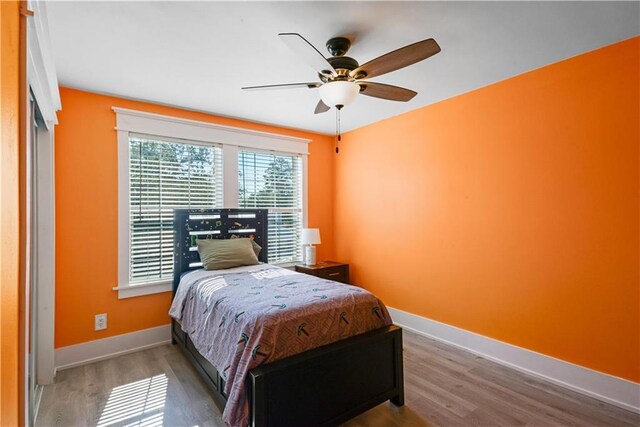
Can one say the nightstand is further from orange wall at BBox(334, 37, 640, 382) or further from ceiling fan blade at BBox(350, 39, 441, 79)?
ceiling fan blade at BBox(350, 39, 441, 79)

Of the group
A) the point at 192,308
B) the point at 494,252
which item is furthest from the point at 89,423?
the point at 494,252

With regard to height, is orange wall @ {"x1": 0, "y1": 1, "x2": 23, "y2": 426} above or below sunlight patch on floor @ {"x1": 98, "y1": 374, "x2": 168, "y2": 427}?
above

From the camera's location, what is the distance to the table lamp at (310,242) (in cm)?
408

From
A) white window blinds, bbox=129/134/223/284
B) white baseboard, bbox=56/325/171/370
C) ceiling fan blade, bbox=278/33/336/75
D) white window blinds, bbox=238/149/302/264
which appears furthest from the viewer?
white window blinds, bbox=238/149/302/264

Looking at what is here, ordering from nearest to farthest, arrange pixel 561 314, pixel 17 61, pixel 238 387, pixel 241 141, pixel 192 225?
pixel 17 61
pixel 238 387
pixel 561 314
pixel 192 225
pixel 241 141

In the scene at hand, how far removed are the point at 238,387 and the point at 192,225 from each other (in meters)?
2.11

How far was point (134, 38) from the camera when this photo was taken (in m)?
2.07

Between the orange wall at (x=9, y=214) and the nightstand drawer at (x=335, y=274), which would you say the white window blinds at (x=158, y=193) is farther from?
the orange wall at (x=9, y=214)

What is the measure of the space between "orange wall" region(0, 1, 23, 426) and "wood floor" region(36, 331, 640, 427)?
1270 millimetres

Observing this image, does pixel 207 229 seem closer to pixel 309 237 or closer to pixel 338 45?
pixel 309 237

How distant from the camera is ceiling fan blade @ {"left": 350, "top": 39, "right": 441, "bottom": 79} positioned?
5.34 feet

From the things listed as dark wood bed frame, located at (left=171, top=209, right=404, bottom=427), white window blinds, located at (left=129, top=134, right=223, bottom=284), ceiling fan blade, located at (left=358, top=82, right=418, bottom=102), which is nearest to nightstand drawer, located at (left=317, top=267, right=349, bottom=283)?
white window blinds, located at (left=129, top=134, right=223, bottom=284)

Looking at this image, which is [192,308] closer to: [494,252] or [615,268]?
[494,252]

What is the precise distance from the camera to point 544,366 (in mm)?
2512
